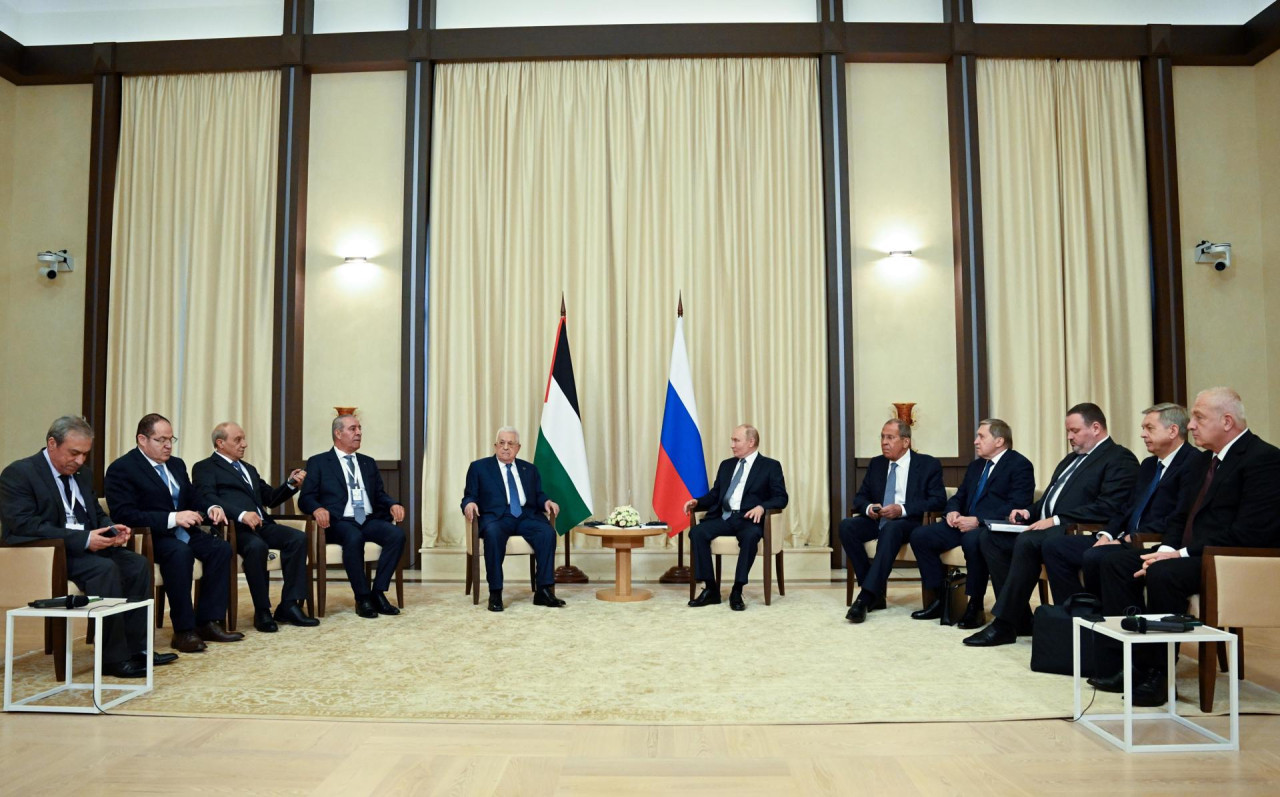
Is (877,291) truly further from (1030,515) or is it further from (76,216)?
(76,216)

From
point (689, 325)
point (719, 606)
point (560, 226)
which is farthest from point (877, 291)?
point (719, 606)

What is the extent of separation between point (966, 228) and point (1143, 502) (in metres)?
3.87

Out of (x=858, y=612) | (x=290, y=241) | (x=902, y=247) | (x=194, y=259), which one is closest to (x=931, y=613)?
(x=858, y=612)

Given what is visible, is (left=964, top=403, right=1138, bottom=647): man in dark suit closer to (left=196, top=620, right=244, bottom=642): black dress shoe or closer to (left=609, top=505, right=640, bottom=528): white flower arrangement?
(left=609, top=505, right=640, bottom=528): white flower arrangement

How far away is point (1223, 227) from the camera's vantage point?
819 cm

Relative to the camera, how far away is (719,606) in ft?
20.6

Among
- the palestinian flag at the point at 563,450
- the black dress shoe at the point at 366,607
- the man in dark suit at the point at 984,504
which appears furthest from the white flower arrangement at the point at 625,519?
the man in dark suit at the point at 984,504

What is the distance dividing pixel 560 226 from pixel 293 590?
3910 millimetres

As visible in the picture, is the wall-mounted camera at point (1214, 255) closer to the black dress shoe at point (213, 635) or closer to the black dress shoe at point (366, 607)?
the black dress shoe at point (366, 607)

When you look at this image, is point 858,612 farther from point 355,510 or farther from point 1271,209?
point 1271,209

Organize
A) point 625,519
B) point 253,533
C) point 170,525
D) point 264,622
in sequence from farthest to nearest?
point 625,519, point 253,533, point 264,622, point 170,525

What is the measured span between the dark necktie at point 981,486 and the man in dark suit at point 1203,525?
4.88 feet

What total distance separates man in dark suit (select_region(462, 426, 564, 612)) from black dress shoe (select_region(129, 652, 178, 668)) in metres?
2.01

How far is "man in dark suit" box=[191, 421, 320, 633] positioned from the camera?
18.3ft
